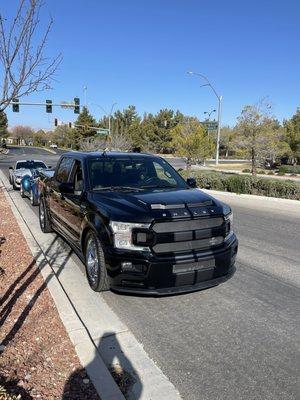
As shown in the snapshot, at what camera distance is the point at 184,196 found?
5129mm

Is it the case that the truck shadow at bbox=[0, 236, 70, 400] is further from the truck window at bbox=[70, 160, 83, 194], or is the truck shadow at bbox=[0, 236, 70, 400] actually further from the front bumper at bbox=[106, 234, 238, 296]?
the truck window at bbox=[70, 160, 83, 194]

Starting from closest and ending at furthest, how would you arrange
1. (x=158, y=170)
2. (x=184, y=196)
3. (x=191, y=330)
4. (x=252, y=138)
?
(x=191, y=330) → (x=184, y=196) → (x=158, y=170) → (x=252, y=138)

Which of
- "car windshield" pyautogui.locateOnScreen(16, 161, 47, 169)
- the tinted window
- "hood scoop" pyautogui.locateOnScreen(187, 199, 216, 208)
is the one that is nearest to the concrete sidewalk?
the tinted window

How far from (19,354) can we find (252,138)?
90.9ft

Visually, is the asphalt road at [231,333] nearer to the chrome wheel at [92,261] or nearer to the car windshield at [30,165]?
the chrome wheel at [92,261]

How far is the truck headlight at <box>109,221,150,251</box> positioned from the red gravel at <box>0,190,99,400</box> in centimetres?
101

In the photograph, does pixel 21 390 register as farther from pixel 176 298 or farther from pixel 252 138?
pixel 252 138

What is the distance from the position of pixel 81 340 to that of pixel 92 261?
1.49 metres

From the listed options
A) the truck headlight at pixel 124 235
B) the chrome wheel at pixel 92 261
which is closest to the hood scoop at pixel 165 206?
the truck headlight at pixel 124 235

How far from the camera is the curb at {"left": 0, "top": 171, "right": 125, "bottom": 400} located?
3.12 m

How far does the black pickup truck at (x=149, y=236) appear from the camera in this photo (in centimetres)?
448

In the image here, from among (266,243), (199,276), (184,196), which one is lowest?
(266,243)

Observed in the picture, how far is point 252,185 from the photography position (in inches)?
706

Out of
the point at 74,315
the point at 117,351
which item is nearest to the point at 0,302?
the point at 74,315
